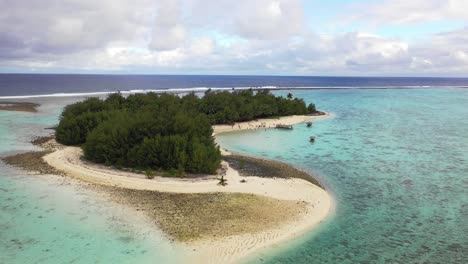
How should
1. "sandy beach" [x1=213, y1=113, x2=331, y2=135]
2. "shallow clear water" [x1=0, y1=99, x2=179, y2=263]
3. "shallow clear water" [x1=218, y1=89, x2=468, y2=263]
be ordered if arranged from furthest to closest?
"sandy beach" [x1=213, y1=113, x2=331, y2=135] → "shallow clear water" [x1=218, y1=89, x2=468, y2=263] → "shallow clear water" [x1=0, y1=99, x2=179, y2=263]

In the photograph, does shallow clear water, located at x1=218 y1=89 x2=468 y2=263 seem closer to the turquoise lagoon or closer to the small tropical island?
the turquoise lagoon

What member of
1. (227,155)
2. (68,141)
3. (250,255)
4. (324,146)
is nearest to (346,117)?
(324,146)

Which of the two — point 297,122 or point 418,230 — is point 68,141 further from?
point 297,122

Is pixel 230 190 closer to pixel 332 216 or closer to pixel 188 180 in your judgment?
pixel 188 180

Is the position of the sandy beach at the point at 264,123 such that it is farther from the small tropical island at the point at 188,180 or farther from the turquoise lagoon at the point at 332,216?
the small tropical island at the point at 188,180

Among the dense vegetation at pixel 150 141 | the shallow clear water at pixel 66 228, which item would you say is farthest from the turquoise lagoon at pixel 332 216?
the dense vegetation at pixel 150 141

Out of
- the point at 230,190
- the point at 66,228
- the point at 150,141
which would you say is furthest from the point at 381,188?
the point at 66,228

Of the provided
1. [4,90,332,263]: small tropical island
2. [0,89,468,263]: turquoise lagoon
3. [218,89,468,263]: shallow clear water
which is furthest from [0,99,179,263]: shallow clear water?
[218,89,468,263]: shallow clear water
